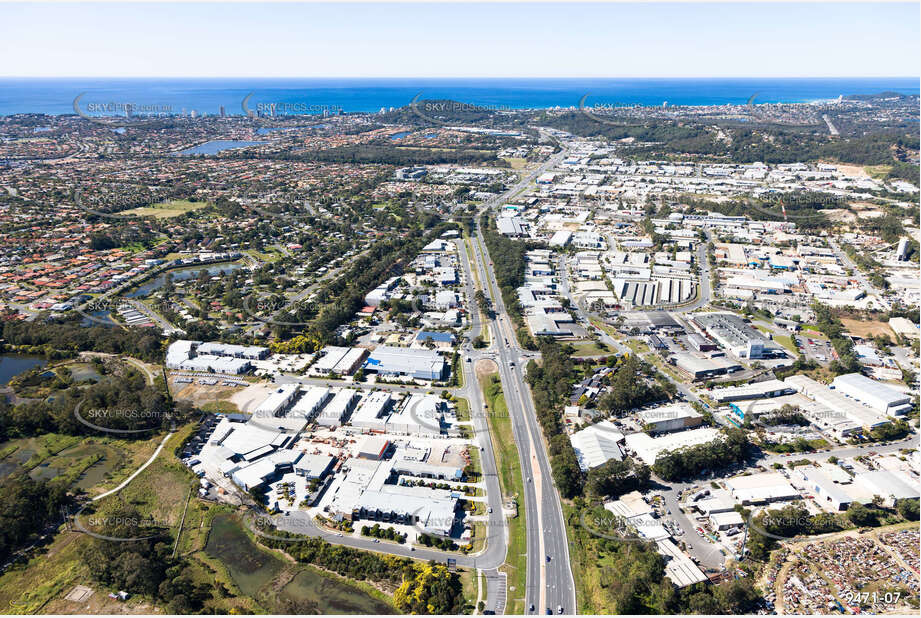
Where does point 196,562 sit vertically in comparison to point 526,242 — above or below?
below

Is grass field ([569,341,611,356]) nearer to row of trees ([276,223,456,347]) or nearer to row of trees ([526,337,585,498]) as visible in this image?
row of trees ([526,337,585,498])

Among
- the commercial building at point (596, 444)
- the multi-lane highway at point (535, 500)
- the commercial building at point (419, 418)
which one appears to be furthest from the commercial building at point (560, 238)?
the commercial building at point (419, 418)

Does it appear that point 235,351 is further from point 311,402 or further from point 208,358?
point 311,402

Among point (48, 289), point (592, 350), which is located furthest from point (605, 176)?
point (48, 289)

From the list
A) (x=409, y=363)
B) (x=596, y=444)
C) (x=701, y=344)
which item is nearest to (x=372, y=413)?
(x=409, y=363)

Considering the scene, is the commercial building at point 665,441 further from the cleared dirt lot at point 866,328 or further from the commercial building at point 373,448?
the cleared dirt lot at point 866,328

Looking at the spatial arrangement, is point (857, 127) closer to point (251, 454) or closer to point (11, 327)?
point (251, 454)
